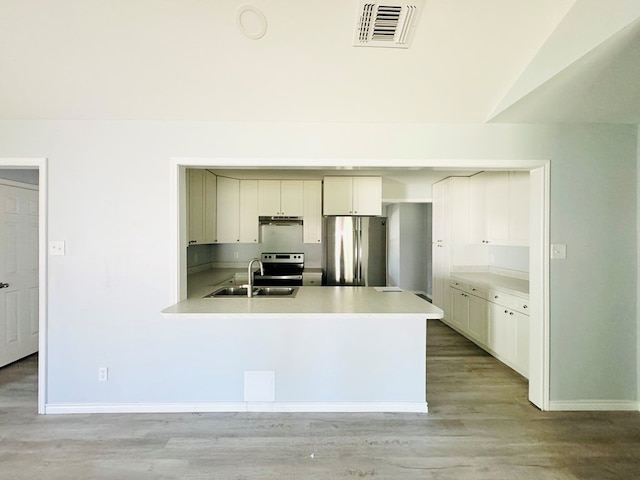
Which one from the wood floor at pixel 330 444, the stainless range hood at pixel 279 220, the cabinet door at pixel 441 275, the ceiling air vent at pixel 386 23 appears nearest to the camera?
the ceiling air vent at pixel 386 23

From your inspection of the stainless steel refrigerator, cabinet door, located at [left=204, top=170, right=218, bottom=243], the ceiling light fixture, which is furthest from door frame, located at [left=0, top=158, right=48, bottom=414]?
the stainless steel refrigerator

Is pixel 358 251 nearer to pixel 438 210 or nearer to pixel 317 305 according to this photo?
pixel 438 210

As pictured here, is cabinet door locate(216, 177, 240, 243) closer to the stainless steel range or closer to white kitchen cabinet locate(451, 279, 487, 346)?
the stainless steel range

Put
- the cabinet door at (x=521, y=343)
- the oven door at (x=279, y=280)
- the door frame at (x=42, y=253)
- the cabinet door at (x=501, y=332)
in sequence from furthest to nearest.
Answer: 1. the oven door at (x=279, y=280)
2. the cabinet door at (x=501, y=332)
3. the cabinet door at (x=521, y=343)
4. the door frame at (x=42, y=253)

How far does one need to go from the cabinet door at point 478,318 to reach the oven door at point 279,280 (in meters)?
2.27

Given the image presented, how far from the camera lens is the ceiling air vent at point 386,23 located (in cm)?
155

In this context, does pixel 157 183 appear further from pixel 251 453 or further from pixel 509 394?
pixel 509 394

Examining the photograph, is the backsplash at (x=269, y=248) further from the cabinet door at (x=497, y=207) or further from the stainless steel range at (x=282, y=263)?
the cabinet door at (x=497, y=207)

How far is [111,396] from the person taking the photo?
7.84ft

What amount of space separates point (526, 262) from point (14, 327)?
20.2 ft

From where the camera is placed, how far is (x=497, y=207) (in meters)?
3.83

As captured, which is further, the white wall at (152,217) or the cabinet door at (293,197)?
the cabinet door at (293,197)

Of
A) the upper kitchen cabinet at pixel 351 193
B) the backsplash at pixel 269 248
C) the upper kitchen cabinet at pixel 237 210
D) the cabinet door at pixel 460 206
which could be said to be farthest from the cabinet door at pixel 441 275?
the upper kitchen cabinet at pixel 237 210

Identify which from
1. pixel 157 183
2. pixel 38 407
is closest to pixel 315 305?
pixel 157 183
